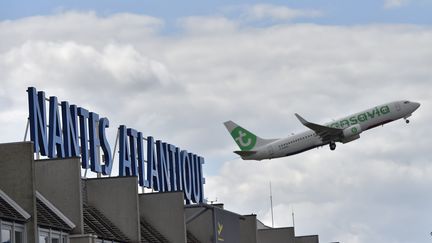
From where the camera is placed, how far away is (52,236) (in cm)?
5141

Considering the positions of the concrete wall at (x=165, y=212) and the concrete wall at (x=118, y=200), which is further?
the concrete wall at (x=165, y=212)

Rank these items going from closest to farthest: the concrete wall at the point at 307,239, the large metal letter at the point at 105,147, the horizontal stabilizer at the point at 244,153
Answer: the large metal letter at the point at 105,147 → the concrete wall at the point at 307,239 → the horizontal stabilizer at the point at 244,153

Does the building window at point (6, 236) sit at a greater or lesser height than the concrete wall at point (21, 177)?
lesser

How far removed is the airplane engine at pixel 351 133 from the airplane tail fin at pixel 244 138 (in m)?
10.7

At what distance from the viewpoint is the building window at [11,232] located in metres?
45.0

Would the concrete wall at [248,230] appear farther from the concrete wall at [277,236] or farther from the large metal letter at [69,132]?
the large metal letter at [69,132]

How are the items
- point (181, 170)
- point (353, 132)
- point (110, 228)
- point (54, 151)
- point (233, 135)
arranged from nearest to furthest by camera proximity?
1. point (110, 228)
2. point (54, 151)
3. point (181, 170)
4. point (353, 132)
5. point (233, 135)

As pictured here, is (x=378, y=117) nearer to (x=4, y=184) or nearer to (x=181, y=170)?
(x=181, y=170)

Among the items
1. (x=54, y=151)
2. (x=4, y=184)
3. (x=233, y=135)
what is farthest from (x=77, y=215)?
(x=233, y=135)

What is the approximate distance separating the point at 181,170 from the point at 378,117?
4180 centimetres

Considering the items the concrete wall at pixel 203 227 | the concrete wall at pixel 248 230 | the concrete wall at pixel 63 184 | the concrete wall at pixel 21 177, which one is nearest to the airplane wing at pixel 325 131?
the concrete wall at pixel 248 230

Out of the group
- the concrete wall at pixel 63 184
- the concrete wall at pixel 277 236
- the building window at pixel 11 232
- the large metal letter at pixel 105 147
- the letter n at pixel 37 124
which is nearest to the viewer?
the building window at pixel 11 232

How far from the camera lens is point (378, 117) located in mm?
127312

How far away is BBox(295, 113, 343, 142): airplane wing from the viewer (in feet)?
423
